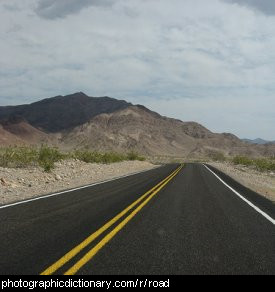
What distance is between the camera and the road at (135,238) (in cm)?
664

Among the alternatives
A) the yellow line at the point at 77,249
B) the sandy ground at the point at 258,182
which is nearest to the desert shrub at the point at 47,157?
the sandy ground at the point at 258,182

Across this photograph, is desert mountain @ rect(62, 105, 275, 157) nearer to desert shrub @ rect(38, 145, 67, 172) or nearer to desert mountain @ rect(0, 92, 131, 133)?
desert mountain @ rect(0, 92, 131, 133)

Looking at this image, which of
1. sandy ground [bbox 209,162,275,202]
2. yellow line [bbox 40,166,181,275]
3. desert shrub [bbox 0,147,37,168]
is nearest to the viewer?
yellow line [bbox 40,166,181,275]

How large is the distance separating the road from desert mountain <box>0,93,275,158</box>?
123012mm

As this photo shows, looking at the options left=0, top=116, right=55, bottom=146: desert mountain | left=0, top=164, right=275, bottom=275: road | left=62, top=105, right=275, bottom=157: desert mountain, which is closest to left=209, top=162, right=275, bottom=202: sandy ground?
left=0, top=164, right=275, bottom=275: road

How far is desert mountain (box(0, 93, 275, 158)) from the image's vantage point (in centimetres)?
14688

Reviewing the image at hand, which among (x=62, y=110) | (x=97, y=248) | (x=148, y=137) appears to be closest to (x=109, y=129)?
(x=148, y=137)

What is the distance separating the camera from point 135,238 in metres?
8.70

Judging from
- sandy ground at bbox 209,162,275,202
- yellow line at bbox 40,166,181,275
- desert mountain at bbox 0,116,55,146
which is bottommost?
yellow line at bbox 40,166,181,275

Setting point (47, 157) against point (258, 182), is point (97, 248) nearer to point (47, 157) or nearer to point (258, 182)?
point (258, 182)

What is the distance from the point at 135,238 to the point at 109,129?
153041mm

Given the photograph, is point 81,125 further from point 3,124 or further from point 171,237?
point 171,237

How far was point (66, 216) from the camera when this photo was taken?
37.0 feet
